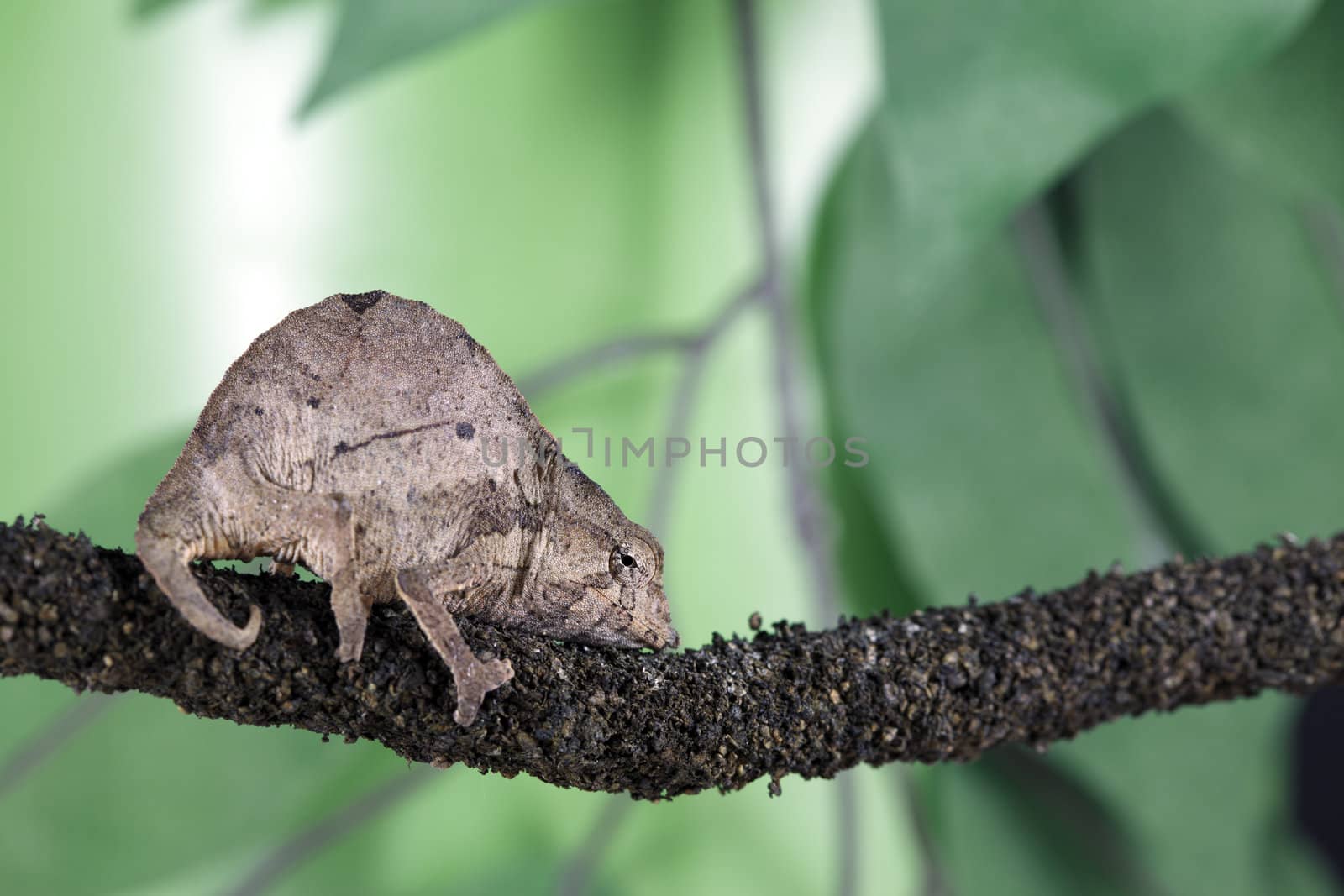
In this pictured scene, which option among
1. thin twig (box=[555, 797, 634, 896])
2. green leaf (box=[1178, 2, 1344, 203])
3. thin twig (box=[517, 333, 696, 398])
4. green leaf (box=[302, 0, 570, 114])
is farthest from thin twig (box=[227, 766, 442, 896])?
green leaf (box=[1178, 2, 1344, 203])

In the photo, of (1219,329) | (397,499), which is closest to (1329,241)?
(1219,329)

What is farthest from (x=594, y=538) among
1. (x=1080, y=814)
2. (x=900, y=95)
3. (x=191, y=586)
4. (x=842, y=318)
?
(x=1080, y=814)

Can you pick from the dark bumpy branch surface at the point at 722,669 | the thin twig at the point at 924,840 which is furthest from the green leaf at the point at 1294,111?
the thin twig at the point at 924,840

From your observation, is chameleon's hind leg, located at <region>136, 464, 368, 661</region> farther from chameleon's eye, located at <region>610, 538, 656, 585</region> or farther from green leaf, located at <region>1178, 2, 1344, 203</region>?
green leaf, located at <region>1178, 2, 1344, 203</region>

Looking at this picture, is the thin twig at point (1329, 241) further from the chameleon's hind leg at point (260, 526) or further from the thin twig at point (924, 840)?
the chameleon's hind leg at point (260, 526)

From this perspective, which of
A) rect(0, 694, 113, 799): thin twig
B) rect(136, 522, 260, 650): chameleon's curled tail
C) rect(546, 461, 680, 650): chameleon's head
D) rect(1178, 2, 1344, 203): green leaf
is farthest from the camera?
rect(0, 694, 113, 799): thin twig

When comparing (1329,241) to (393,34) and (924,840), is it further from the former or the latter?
(393,34)
